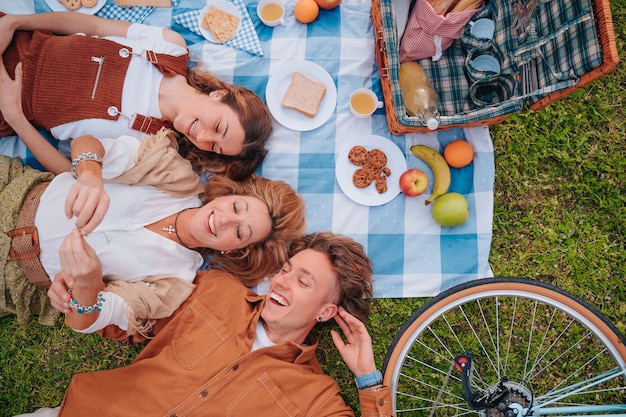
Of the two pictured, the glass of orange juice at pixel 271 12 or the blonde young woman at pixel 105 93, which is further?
the glass of orange juice at pixel 271 12

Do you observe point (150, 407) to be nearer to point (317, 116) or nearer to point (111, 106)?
point (111, 106)

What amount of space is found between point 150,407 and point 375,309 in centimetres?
164

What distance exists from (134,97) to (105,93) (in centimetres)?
18

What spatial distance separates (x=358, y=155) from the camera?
12.1 ft

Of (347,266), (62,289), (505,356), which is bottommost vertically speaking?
(505,356)

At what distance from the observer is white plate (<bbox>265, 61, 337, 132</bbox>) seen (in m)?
3.75

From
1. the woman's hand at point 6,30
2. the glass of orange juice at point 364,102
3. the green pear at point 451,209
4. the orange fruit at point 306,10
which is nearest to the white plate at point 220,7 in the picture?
the orange fruit at point 306,10

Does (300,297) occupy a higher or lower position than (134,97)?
lower

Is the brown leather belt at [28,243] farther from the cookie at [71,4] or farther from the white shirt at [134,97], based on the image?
the cookie at [71,4]

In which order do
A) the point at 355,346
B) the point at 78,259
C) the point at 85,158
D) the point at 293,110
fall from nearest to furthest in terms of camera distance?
the point at 78,259, the point at 85,158, the point at 355,346, the point at 293,110

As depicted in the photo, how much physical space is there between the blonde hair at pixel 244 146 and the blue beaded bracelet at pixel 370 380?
161 centimetres

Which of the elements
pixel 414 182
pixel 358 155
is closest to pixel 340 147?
pixel 358 155

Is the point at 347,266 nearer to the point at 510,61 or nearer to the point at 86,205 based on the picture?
the point at 86,205

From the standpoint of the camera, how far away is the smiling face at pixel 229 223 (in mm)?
3135
